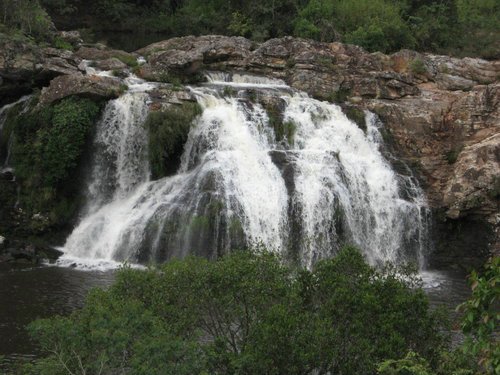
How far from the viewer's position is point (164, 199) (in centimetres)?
2150

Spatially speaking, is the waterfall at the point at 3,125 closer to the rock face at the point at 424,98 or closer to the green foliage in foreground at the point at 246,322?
the rock face at the point at 424,98

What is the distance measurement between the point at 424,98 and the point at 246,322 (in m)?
20.1

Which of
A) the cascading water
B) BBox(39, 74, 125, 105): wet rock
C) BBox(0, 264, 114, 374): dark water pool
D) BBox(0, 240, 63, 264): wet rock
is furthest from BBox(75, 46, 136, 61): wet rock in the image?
BBox(0, 264, 114, 374): dark water pool

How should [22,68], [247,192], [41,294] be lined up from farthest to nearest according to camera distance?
[22,68] → [247,192] → [41,294]

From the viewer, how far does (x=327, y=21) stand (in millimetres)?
36000

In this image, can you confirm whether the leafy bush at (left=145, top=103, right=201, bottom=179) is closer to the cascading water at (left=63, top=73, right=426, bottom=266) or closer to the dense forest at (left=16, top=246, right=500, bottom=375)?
the cascading water at (left=63, top=73, right=426, bottom=266)

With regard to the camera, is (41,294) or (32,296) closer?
(32,296)

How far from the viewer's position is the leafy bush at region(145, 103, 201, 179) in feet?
74.4

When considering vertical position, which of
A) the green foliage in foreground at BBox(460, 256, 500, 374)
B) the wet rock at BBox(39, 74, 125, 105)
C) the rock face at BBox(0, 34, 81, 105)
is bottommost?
the green foliage in foreground at BBox(460, 256, 500, 374)

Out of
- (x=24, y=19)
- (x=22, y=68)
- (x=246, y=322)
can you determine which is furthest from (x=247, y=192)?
(x=24, y=19)

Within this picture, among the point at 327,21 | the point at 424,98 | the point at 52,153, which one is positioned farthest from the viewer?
the point at 327,21

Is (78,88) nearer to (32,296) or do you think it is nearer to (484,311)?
(32,296)

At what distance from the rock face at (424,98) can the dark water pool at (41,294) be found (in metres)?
2.84

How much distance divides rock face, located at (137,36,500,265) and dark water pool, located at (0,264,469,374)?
284cm
